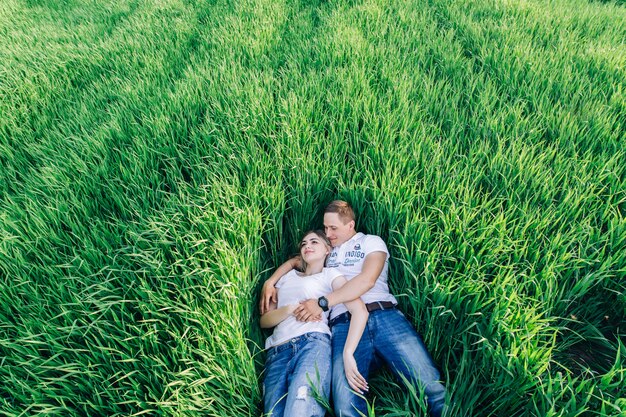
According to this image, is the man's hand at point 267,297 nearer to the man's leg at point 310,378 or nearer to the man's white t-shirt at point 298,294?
the man's white t-shirt at point 298,294

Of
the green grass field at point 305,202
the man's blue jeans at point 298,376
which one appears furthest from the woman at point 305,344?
the green grass field at point 305,202

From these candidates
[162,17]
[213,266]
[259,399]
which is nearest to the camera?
[259,399]

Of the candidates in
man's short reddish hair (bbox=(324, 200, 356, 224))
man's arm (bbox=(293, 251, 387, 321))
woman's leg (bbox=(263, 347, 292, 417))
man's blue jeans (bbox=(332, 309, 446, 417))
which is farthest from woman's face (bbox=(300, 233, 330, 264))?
woman's leg (bbox=(263, 347, 292, 417))

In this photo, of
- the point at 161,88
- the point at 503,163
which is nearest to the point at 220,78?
the point at 161,88

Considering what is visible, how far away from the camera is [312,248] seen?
198cm

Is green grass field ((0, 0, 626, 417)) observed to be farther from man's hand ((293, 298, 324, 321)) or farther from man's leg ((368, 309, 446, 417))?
man's hand ((293, 298, 324, 321))

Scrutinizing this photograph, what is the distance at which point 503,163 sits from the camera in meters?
2.10

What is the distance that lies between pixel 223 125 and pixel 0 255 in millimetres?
1447

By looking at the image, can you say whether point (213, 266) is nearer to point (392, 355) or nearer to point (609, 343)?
point (392, 355)

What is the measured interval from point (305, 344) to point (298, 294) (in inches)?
11.4

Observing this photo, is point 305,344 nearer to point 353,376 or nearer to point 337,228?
point 353,376

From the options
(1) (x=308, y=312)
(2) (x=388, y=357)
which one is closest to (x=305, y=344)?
(1) (x=308, y=312)

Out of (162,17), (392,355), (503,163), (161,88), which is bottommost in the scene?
(392,355)

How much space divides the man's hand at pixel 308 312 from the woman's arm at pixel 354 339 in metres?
0.15
